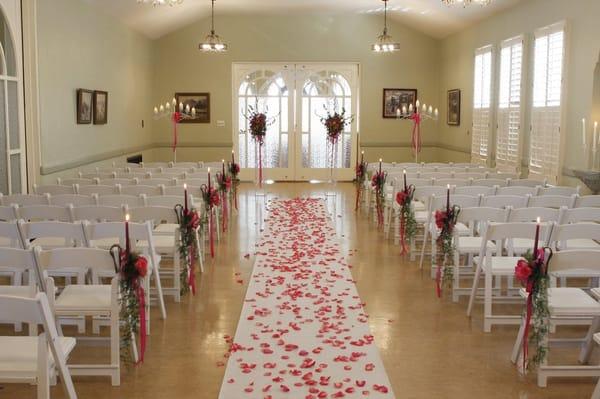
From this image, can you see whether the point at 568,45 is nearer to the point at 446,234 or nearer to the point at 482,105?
the point at 482,105

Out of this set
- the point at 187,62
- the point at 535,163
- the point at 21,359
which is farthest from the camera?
the point at 187,62

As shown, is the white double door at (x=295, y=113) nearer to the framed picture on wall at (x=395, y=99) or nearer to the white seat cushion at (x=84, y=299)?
the framed picture on wall at (x=395, y=99)

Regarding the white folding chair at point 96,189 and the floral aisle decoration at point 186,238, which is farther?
the white folding chair at point 96,189

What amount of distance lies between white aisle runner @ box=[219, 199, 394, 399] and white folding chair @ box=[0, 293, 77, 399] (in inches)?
48.3

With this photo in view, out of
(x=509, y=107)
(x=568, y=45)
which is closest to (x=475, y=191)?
(x=568, y=45)

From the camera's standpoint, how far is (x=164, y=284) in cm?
748

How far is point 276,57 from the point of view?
18.0 m

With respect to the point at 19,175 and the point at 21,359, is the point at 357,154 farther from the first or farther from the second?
the point at 21,359

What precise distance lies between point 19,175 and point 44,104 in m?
1.18

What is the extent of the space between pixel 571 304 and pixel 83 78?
378 inches

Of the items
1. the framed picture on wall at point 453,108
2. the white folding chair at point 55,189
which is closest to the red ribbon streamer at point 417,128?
the framed picture on wall at point 453,108

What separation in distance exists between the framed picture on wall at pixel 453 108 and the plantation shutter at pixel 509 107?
2.99 meters

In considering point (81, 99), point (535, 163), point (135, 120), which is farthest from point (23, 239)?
point (135, 120)

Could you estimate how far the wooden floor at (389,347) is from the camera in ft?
15.5
